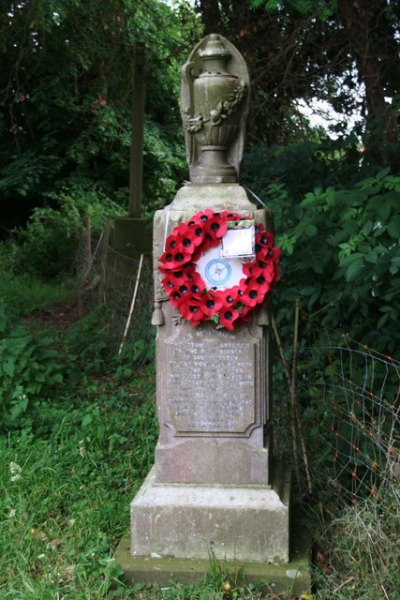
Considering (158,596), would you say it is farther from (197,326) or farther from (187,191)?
(187,191)

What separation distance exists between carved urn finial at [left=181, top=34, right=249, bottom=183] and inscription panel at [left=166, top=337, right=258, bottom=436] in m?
0.83

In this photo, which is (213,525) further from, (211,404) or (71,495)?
(71,495)

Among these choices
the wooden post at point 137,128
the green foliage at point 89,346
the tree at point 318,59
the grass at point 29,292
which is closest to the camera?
the tree at point 318,59

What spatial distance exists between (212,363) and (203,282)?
39 centimetres

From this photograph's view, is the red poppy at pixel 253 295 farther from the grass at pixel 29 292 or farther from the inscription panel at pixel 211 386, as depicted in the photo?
the grass at pixel 29 292

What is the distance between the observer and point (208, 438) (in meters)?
3.54

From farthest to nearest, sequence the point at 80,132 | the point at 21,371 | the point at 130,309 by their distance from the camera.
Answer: the point at 80,132
the point at 130,309
the point at 21,371

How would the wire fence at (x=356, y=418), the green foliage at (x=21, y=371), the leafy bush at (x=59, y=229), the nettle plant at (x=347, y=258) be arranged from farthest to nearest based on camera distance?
the leafy bush at (x=59, y=229), the green foliage at (x=21, y=371), the nettle plant at (x=347, y=258), the wire fence at (x=356, y=418)

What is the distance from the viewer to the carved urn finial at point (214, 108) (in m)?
3.55

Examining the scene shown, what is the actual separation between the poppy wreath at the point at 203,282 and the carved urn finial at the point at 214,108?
0.31 metres

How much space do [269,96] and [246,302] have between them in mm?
5275

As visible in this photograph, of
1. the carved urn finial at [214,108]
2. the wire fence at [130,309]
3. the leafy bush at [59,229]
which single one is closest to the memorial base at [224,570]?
the carved urn finial at [214,108]

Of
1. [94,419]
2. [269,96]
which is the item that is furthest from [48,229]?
[94,419]

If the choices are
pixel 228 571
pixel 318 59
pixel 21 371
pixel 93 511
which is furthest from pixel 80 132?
pixel 228 571
